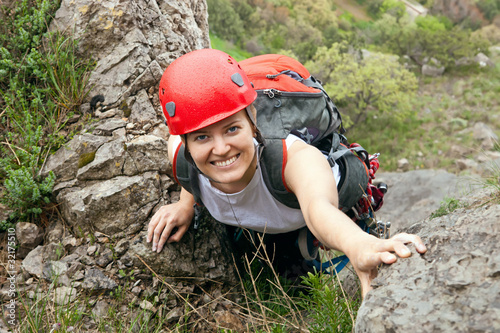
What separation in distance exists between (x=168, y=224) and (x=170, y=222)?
0.08 feet

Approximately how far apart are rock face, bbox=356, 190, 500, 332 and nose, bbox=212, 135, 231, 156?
1229mm

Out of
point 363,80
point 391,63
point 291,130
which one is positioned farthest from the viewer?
point 363,80

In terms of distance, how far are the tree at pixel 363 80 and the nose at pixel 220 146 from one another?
19.8m

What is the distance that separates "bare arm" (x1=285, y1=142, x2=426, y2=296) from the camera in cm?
192

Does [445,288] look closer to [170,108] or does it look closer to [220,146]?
[220,146]

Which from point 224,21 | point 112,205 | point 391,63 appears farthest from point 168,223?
point 224,21

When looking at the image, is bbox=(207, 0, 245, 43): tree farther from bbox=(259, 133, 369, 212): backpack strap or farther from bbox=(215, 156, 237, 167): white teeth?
bbox=(215, 156, 237, 167): white teeth

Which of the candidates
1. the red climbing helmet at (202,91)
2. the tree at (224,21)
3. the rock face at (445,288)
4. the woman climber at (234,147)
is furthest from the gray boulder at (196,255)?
the tree at (224,21)

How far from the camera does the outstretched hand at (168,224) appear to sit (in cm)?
364

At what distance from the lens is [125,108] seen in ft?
15.3

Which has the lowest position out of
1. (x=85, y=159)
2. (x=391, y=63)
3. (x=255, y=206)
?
(x=391, y=63)

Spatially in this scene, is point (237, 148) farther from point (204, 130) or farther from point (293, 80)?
point (293, 80)

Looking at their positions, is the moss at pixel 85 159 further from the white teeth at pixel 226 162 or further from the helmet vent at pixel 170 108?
the white teeth at pixel 226 162

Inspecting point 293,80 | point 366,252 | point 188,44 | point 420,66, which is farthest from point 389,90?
point 366,252
